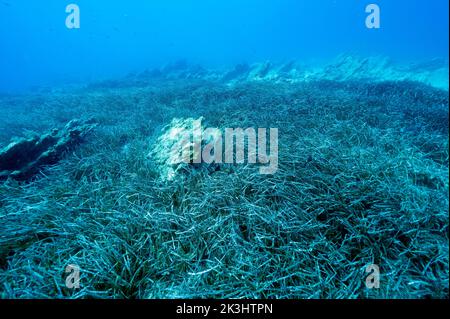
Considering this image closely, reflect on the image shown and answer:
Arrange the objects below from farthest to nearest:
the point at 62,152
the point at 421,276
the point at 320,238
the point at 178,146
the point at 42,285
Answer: the point at 62,152 → the point at 178,146 → the point at 320,238 → the point at 42,285 → the point at 421,276

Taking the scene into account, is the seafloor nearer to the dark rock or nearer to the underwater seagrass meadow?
the underwater seagrass meadow

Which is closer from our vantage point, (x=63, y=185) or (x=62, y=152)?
(x=63, y=185)

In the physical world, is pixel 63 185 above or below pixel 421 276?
above

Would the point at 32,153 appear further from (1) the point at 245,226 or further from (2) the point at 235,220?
(1) the point at 245,226

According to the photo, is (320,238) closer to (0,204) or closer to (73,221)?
(73,221)

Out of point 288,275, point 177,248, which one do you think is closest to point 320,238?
point 288,275

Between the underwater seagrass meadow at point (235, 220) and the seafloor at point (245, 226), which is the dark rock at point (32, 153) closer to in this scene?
the underwater seagrass meadow at point (235, 220)

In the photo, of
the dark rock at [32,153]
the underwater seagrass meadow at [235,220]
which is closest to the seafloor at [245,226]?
the underwater seagrass meadow at [235,220]

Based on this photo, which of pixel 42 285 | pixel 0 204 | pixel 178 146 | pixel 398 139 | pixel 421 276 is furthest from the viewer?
pixel 398 139

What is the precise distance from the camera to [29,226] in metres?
2.74

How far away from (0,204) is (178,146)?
2696 mm

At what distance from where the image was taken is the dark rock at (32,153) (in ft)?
13.2

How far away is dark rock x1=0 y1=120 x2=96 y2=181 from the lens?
4.01 m

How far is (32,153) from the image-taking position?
4.47 m
